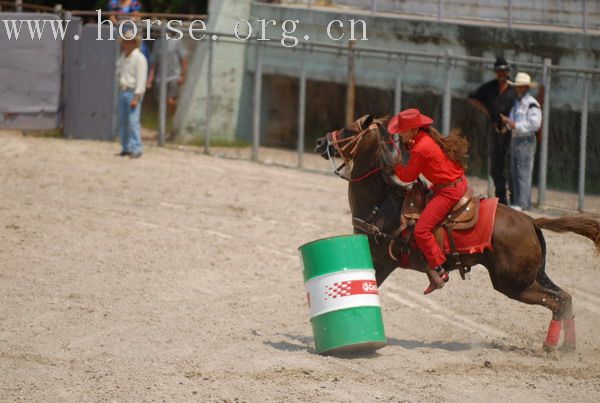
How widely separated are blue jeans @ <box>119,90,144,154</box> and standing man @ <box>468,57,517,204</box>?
564cm

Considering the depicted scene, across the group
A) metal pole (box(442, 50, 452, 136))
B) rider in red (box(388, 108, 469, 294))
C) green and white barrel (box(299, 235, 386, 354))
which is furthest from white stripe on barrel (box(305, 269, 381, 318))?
metal pole (box(442, 50, 452, 136))

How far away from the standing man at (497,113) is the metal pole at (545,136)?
743mm

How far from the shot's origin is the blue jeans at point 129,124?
1823cm

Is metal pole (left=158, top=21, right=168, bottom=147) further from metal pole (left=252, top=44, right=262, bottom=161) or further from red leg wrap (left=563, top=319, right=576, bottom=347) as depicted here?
red leg wrap (left=563, top=319, right=576, bottom=347)

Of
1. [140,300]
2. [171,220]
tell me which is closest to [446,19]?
[171,220]

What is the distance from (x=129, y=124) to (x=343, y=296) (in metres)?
10.2

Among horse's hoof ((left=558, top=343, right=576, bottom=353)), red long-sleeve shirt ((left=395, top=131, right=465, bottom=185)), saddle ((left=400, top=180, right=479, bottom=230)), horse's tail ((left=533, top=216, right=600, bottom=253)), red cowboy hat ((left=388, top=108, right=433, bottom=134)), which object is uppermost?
red cowboy hat ((left=388, top=108, right=433, bottom=134))

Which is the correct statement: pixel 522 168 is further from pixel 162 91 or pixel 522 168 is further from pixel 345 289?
pixel 345 289

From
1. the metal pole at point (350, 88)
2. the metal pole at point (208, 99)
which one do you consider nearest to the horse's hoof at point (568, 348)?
the metal pole at point (350, 88)

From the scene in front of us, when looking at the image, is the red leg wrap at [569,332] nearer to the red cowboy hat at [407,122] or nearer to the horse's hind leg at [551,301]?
the horse's hind leg at [551,301]

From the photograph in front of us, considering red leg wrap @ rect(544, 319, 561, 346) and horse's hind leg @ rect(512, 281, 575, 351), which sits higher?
horse's hind leg @ rect(512, 281, 575, 351)

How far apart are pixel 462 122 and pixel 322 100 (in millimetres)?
3543

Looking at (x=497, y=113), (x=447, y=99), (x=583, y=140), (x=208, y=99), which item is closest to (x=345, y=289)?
(x=497, y=113)

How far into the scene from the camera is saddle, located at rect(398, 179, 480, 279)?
9.30 meters
